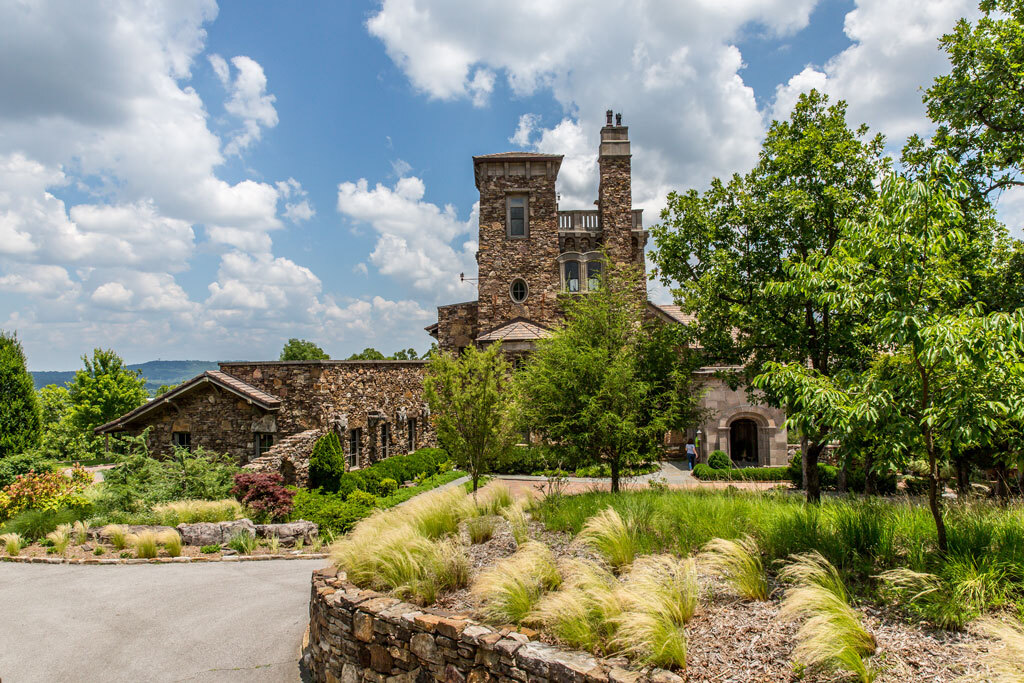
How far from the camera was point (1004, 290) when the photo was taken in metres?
10.6

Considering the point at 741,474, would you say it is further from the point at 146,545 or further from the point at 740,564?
the point at 146,545

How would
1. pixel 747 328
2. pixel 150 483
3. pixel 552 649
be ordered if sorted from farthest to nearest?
pixel 150 483 < pixel 747 328 < pixel 552 649

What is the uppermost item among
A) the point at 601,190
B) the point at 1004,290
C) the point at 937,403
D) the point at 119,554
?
the point at 601,190

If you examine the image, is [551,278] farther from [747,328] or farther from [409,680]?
[409,680]

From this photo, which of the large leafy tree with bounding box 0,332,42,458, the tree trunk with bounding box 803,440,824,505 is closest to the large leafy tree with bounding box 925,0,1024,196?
the tree trunk with bounding box 803,440,824,505

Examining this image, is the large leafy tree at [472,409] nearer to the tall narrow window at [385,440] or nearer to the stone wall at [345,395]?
the stone wall at [345,395]

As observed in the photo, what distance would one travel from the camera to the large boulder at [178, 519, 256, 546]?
1317 centimetres

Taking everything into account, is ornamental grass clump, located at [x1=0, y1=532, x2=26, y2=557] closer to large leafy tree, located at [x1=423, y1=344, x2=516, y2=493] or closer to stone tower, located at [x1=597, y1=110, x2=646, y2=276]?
large leafy tree, located at [x1=423, y1=344, x2=516, y2=493]

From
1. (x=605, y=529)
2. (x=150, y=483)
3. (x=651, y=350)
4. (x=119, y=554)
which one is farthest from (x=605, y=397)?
(x=150, y=483)

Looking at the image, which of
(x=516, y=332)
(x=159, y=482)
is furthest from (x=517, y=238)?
(x=159, y=482)

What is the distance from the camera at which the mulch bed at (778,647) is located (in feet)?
13.9

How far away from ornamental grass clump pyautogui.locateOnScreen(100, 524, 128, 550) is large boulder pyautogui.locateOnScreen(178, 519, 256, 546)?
1160 millimetres

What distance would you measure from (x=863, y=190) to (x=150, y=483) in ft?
66.1

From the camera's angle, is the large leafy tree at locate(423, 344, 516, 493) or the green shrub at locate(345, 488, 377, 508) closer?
the large leafy tree at locate(423, 344, 516, 493)
